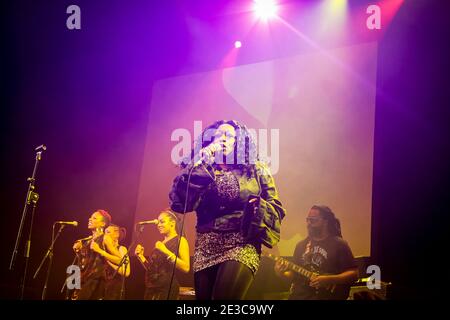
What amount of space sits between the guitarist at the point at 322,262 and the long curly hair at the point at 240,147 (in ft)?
4.83

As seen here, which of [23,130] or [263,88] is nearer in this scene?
[263,88]

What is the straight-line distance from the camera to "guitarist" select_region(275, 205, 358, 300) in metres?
3.72

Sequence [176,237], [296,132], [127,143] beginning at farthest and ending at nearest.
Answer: [127,143] → [176,237] → [296,132]

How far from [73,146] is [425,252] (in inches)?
160

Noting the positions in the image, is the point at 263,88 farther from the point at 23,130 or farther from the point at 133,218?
the point at 23,130

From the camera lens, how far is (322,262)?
381cm

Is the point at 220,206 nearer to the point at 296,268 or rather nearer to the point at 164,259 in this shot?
the point at 296,268

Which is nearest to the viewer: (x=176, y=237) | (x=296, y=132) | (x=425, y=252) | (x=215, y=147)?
(x=215, y=147)

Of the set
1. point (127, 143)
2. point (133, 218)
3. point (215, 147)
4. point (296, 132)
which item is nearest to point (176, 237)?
point (133, 218)

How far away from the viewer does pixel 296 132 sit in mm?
4312

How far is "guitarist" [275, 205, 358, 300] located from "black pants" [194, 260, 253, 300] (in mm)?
1477

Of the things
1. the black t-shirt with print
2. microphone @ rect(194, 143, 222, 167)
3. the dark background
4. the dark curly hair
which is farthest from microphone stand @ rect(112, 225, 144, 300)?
microphone @ rect(194, 143, 222, 167)

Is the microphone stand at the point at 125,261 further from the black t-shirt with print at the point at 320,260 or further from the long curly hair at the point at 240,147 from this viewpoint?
the long curly hair at the point at 240,147
